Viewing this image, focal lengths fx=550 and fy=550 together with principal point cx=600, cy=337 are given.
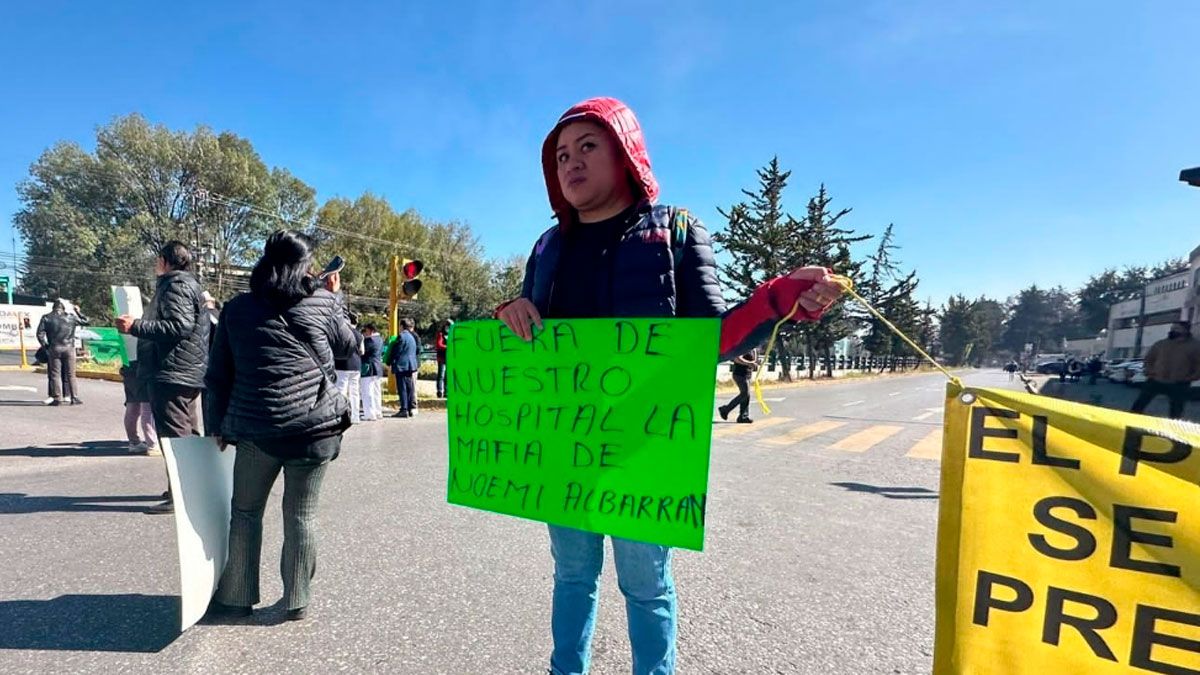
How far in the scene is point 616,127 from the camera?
5.35 feet

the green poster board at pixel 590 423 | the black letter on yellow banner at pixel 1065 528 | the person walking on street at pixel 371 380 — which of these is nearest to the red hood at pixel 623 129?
the green poster board at pixel 590 423

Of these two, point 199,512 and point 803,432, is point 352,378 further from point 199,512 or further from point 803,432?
point 803,432

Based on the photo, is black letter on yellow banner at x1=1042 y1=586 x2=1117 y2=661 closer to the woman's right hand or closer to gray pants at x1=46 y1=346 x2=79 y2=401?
the woman's right hand

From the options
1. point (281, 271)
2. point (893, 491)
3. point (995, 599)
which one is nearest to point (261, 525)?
point (281, 271)

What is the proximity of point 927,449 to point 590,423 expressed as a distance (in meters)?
8.35

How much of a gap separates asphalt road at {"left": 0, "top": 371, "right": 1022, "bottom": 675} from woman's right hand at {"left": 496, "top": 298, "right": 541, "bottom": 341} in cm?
139

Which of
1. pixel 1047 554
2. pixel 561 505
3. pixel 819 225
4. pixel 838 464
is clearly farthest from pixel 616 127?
pixel 819 225

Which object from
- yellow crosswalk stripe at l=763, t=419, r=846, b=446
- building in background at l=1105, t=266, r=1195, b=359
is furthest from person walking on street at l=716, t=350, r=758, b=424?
building in background at l=1105, t=266, r=1195, b=359

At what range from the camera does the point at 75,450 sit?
6.04 metres

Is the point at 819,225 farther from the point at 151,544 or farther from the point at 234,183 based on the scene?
the point at 234,183

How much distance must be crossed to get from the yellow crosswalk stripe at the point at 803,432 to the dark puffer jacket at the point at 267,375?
6899 mm

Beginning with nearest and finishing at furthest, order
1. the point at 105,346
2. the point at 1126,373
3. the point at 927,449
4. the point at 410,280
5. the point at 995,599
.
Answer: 1. the point at 995,599
2. the point at 927,449
3. the point at 410,280
4. the point at 105,346
5. the point at 1126,373

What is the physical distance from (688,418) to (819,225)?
27.9m

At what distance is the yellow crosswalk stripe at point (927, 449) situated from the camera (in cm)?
763
